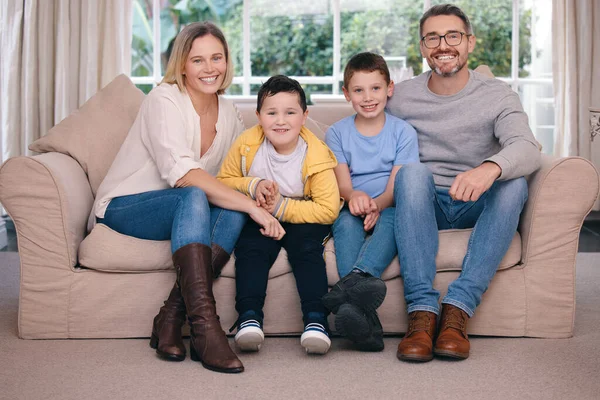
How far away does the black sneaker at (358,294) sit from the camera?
2.15 m

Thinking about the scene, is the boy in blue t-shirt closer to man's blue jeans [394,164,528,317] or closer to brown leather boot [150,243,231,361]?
man's blue jeans [394,164,528,317]

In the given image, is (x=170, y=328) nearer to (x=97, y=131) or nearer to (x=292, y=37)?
(x=97, y=131)

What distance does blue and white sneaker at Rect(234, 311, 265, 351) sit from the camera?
2176mm

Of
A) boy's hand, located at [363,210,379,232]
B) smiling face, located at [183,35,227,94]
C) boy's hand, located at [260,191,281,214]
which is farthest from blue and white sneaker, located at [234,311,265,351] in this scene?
smiling face, located at [183,35,227,94]

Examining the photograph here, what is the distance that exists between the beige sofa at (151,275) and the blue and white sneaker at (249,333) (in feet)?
0.66

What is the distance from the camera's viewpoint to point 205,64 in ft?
8.36

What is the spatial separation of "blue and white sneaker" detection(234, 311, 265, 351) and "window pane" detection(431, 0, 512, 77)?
3.67 metres

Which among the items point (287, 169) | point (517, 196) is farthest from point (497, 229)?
point (287, 169)

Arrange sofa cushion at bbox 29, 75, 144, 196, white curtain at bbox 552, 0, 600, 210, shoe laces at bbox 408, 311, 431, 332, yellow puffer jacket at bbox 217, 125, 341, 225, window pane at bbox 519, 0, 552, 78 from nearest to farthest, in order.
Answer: shoe laces at bbox 408, 311, 431, 332 < yellow puffer jacket at bbox 217, 125, 341, 225 < sofa cushion at bbox 29, 75, 144, 196 < white curtain at bbox 552, 0, 600, 210 < window pane at bbox 519, 0, 552, 78

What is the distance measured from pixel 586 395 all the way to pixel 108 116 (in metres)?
1.87

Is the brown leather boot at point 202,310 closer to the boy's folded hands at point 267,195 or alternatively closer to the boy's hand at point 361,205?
the boy's folded hands at point 267,195

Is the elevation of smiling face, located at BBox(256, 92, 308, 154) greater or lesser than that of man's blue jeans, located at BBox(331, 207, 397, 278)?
greater

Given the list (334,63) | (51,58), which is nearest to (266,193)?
(51,58)

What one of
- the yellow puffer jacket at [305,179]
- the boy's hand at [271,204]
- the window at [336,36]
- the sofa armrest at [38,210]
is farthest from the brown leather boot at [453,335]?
the window at [336,36]
